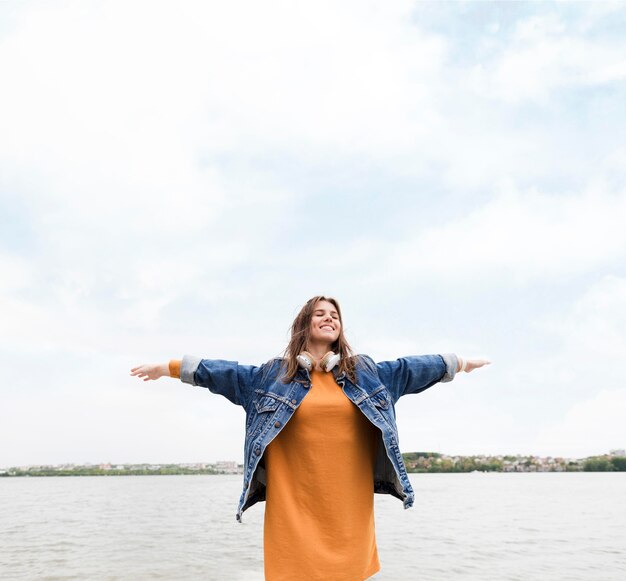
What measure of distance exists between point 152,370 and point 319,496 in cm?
118

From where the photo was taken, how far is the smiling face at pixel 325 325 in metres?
3.83

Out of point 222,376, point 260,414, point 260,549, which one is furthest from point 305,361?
point 260,549

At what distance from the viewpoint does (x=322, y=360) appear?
378cm

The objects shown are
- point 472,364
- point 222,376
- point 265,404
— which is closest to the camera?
point 265,404

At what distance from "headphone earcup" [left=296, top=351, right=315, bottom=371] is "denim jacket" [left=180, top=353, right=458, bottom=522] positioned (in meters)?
0.03

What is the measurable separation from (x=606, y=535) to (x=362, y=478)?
1890 centimetres

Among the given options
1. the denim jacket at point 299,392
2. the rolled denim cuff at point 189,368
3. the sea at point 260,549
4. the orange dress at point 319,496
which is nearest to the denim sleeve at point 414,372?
the denim jacket at point 299,392

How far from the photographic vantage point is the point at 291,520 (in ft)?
11.6

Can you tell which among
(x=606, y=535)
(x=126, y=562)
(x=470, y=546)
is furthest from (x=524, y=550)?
(x=126, y=562)

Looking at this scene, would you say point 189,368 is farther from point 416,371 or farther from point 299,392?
point 416,371

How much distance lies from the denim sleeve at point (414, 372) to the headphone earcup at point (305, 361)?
41 centimetres

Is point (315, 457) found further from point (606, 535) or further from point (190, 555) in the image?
point (606, 535)

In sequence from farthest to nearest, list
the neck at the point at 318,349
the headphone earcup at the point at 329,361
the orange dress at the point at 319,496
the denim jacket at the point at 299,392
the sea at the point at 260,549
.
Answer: the sea at the point at 260,549, the neck at the point at 318,349, the headphone earcup at the point at 329,361, the denim jacket at the point at 299,392, the orange dress at the point at 319,496

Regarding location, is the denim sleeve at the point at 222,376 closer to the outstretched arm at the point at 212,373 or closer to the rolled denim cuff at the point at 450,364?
the outstretched arm at the point at 212,373
